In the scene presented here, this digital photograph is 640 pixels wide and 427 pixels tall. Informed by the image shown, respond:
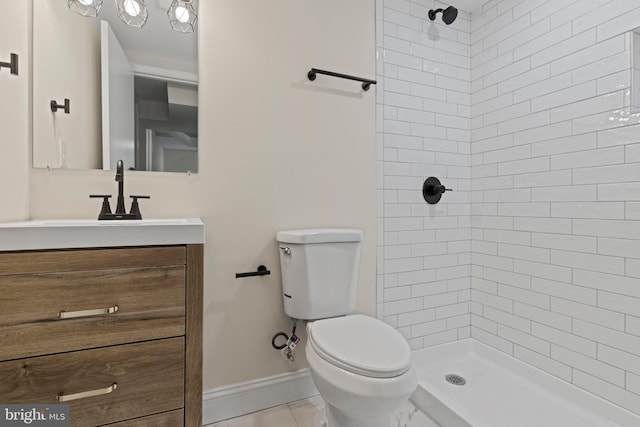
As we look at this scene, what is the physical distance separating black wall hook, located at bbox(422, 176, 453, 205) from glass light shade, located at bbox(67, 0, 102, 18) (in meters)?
1.84

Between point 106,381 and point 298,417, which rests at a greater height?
point 106,381

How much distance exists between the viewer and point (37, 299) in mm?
830

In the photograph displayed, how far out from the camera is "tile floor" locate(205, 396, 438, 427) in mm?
1449

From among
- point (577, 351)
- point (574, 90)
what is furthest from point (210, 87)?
point (577, 351)

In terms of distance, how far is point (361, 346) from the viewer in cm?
116

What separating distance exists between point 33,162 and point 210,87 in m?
0.76

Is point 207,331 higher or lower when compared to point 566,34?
lower

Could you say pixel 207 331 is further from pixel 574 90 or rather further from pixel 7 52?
pixel 574 90

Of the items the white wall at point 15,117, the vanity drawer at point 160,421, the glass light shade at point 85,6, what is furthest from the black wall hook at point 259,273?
the glass light shade at point 85,6

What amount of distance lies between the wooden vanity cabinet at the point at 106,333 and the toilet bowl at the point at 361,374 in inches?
16.8

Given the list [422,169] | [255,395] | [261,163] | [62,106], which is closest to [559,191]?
[422,169]

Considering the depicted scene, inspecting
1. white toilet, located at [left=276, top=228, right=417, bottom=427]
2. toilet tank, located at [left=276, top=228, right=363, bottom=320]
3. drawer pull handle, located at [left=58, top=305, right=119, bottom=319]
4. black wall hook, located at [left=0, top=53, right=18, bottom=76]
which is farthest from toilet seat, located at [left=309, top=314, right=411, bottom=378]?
black wall hook, located at [left=0, top=53, right=18, bottom=76]

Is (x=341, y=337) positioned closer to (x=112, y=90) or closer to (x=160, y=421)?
(x=160, y=421)

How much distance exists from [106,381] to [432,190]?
1.81 metres
